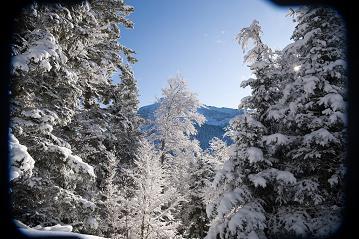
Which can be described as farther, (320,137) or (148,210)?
(148,210)

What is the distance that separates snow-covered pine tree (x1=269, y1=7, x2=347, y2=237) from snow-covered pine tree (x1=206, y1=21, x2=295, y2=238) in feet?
1.97

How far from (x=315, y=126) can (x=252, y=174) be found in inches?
97.6

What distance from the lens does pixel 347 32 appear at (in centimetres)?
1131

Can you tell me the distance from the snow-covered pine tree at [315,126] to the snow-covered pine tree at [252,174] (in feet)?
1.97

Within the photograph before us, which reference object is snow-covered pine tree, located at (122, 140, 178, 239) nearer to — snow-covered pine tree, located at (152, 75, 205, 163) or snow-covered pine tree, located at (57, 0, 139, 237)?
snow-covered pine tree, located at (57, 0, 139, 237)

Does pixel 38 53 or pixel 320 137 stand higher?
pixel 38 53

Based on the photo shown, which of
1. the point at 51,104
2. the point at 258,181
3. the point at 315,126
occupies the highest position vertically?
the point at 51,104

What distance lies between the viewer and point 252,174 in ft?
37.6

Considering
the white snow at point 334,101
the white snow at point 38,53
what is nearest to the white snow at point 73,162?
the white snow at point 38,53

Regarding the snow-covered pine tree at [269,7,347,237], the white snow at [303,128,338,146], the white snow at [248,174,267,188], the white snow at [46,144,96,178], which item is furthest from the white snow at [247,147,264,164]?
the white snow at [46,144,96,178]

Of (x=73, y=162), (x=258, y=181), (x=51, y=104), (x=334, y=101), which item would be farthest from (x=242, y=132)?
(x=51, y=104)

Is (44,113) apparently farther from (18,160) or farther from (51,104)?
(18,160)

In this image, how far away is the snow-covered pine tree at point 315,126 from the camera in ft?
33.5

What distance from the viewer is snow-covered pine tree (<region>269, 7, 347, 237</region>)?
33.5ft
